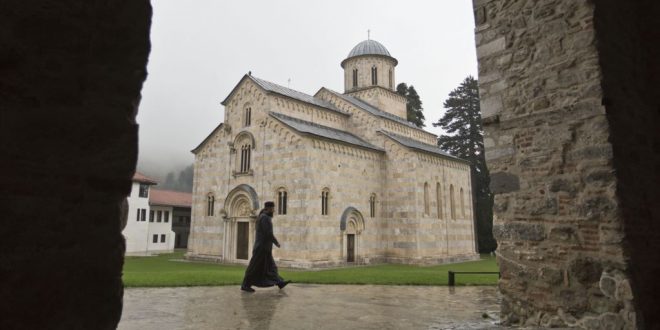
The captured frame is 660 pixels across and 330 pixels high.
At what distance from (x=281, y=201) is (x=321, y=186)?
7.29ft

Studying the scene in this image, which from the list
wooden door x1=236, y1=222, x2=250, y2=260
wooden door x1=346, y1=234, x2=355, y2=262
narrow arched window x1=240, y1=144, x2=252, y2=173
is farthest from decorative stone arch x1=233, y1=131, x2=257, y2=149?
wooden door x1=346, y1=234, x2=355, y2=262

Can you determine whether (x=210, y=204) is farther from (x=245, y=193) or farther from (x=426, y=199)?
(x=426, y=199)

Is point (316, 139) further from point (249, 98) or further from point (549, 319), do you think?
point (549, 319)

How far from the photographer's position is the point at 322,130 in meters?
24.2

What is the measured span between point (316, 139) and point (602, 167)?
1665 centimetres

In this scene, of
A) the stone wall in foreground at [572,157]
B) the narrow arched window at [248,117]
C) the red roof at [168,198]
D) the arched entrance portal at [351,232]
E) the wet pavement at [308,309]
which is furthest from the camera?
the red roof at [168,198]

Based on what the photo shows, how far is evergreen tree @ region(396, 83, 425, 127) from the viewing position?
4059 centimetres

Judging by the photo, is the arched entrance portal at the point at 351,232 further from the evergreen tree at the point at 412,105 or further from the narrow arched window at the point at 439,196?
the evergreen tree at the point at 412,105

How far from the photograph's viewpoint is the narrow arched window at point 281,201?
67.7ft

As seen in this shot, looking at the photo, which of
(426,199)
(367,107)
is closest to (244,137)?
(367,107)

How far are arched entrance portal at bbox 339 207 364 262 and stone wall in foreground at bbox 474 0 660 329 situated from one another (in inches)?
631

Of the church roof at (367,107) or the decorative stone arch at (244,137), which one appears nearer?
the decorative stone arch at (244,137)

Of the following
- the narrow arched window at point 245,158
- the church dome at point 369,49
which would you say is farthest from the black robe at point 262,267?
the church dome at point 369,49

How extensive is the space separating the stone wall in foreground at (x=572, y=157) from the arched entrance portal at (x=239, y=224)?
17743 mm
